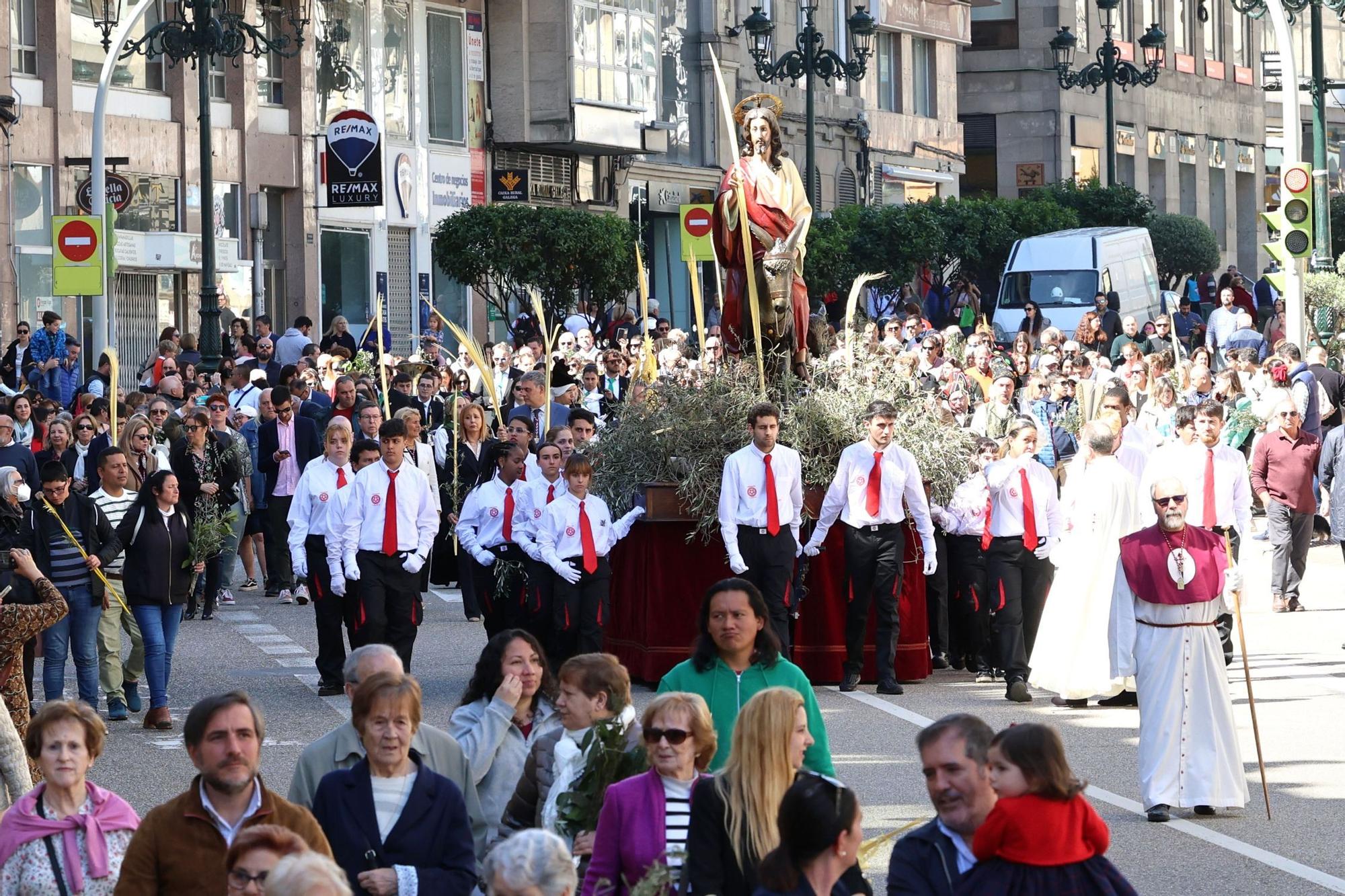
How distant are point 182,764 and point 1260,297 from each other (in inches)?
1288

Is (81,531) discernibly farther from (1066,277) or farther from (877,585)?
(1066,277)

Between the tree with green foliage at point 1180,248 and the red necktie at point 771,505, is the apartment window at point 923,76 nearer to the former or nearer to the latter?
the tree with green foliage at point 1180,248

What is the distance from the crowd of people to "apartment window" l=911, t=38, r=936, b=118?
102 feet

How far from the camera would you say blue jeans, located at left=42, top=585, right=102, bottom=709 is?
12953 millimetres

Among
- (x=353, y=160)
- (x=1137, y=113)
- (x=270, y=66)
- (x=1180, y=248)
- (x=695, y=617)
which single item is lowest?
(x=695, y=617)

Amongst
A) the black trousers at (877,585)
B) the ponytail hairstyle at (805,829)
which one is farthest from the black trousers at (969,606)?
the ponytail hairstyle at (805,829)

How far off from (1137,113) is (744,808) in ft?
219

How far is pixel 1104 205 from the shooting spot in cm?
5422

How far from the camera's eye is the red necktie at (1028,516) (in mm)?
14188

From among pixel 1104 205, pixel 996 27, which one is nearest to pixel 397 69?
pixel 1104 205

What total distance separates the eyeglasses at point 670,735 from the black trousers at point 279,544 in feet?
43.2

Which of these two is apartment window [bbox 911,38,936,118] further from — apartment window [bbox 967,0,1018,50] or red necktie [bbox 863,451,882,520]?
red necktie [bbox 863,451,882,520]

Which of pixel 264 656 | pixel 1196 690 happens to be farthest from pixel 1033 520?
pixel 264 656

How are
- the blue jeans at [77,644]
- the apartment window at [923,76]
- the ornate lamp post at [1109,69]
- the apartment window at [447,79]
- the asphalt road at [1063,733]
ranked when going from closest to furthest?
the asphalt road at [1063,733], the blue jeans at [77,644], the apartment window at [447,79], the ornate lamp post at [1109,69], the apartment window at [923,76]
